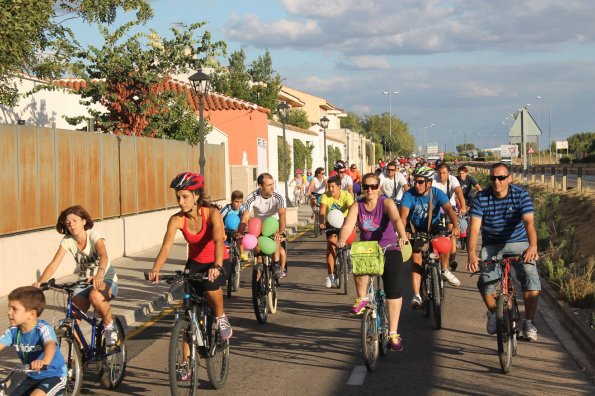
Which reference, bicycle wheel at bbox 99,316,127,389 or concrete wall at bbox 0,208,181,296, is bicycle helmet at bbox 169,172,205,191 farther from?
concrete wall at bbox 0,208,181,296

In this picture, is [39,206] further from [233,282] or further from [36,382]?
[36,382]

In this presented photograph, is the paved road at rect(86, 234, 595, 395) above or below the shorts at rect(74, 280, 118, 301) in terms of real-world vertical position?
below

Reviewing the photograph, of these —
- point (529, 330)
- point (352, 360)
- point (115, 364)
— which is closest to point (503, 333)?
point (529, 330)

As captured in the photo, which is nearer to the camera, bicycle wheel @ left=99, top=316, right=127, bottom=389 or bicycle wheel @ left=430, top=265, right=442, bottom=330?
bicycle wheel @ left=99, top=316, right=127, bottom=389

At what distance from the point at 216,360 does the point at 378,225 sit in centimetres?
221

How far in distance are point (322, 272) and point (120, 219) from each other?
17.2 feet

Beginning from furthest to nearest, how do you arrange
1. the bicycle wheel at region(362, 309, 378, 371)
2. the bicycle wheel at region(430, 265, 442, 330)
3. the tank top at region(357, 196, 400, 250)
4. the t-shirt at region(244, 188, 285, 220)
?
the t-shirt at region(244, 188, 285, 220) < the bicycle wheel at region(430, 265, 442, 330) < the tank top at region(357, 196, 400, 250) < the bicycle wheel at region(362, 309, 378, 371)

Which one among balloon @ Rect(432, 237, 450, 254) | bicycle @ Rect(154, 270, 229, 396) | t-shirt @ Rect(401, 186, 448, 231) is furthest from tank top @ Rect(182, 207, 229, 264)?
t-shirt @ Rect(401, 186, 448, 231)

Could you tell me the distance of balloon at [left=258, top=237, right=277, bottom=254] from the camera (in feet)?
39.1

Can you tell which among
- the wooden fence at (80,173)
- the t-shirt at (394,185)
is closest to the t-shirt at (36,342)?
the wooden fence at (80,173)

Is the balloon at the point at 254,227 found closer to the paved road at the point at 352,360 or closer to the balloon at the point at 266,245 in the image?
the balloon at the point at 266,245

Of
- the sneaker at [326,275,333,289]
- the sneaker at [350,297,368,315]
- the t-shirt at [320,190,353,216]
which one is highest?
the t-shirt at [320,190,353,216]

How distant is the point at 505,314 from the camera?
866cm

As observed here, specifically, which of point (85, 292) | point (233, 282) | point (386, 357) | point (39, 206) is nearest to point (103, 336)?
point (85, 292)
